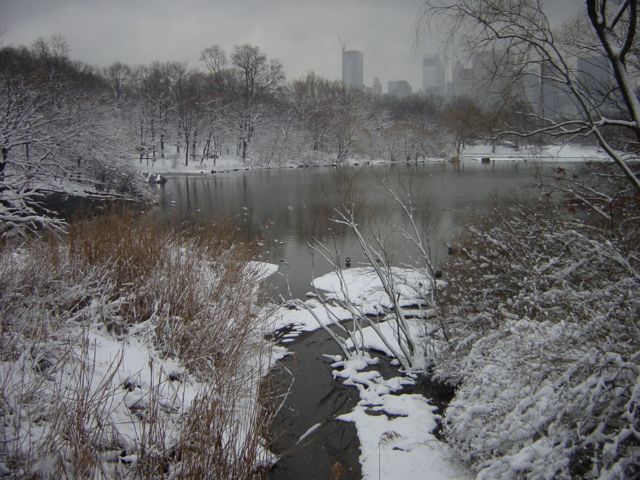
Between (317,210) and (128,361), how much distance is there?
15.8 metres

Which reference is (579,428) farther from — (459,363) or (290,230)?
(290,230)

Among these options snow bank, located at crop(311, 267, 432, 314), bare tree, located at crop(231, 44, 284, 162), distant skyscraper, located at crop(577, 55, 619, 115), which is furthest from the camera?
bare tree, located at crop(231, 44, 284, 162)

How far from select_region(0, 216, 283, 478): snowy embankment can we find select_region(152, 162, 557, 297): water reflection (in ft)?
8.63

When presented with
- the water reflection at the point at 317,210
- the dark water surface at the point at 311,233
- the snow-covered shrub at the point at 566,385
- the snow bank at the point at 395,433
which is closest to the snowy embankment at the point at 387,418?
the snow bank at the point at 395,433

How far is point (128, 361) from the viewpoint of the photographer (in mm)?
4637

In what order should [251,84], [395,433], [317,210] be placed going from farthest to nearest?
[251,84]
[317,210]
[395,433]

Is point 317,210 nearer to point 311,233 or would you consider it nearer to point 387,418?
point 311,233

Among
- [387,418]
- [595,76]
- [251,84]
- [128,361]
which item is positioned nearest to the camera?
[128,361]

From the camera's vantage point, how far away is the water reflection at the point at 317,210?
1116 centimetres

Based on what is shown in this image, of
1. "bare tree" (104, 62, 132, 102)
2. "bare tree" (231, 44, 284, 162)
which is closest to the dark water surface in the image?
"bare tree" (231, 44, 284, 162)

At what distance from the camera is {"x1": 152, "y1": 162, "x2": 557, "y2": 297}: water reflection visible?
36.6ft

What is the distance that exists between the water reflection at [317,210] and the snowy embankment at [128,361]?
2630mm

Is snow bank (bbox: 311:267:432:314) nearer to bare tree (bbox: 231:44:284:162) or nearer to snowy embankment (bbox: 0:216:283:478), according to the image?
snowy embankment (bbox: 0:216:283:478)

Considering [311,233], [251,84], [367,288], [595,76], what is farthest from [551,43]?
[251,84]
